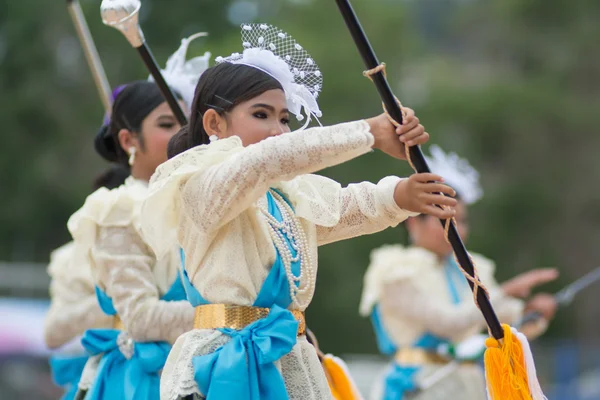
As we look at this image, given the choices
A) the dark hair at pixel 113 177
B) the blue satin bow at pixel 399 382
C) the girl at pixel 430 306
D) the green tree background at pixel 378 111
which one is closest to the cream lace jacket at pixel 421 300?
the girl at pixel 430 306

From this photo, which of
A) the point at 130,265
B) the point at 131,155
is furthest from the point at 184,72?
the point at 130,265

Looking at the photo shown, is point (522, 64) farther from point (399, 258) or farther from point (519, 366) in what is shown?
point (519, 366)

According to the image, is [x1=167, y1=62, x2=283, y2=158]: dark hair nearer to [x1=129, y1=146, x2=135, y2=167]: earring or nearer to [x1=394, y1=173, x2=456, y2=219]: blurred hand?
[x1=394, y1=173, x2=456, y2=219]: blurred hand

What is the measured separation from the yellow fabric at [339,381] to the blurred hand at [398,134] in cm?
98

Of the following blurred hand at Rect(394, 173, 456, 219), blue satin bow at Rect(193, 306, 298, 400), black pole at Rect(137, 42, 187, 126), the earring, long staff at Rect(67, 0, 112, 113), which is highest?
long staff at Rect(67, 0, 112, 113)

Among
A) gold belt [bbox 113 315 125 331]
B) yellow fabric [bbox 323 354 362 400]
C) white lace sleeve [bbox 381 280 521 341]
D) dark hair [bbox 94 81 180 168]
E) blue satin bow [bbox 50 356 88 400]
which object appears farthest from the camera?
white lace sleeve [bbox 381 280 521 341]

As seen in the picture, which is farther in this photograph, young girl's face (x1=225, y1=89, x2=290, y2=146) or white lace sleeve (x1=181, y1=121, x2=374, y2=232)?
young girl's face (x1=225, y1=89, x2=290, y2=146)

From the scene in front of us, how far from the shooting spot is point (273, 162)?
2781 mm

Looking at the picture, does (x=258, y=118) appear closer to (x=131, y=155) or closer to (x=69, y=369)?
(x=131, y=155)

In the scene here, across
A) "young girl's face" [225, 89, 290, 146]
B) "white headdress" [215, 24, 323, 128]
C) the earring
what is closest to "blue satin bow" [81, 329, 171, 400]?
the earring

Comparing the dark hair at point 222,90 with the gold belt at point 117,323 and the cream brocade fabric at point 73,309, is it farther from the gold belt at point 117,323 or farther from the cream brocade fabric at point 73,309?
the cream brocade fabric at point 73,309

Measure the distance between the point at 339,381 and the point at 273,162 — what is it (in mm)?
1082

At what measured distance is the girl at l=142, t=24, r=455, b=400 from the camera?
284cm

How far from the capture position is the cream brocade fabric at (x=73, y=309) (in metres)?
4.55
